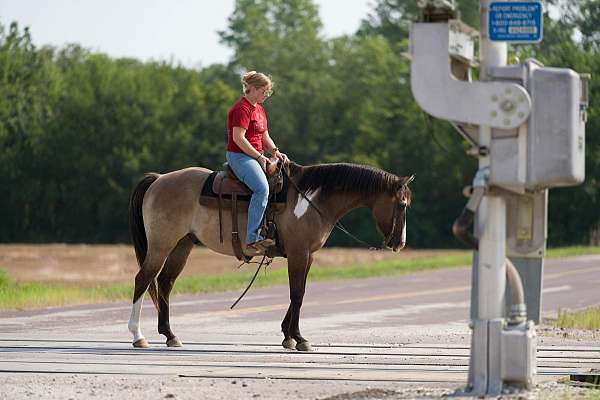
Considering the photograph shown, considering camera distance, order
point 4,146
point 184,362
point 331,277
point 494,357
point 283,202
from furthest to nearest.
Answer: point 4,146, point 331,277, point 283,202, point 184,362, point 494,357

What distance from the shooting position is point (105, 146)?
7306cm

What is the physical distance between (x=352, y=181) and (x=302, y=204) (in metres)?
0.56

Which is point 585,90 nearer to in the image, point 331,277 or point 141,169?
point 331,277

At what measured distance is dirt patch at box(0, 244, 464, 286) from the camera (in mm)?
34716

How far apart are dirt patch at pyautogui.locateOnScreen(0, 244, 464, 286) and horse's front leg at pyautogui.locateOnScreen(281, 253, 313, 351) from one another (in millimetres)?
17141

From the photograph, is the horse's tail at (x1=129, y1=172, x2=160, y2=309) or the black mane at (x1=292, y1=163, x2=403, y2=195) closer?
the black mane at (x1=292, y1=163, x2=403, y2=195)

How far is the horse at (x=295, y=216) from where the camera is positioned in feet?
47.0

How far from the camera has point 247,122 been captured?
46.3 ft

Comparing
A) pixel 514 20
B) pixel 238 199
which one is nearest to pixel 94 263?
pixel 238 199

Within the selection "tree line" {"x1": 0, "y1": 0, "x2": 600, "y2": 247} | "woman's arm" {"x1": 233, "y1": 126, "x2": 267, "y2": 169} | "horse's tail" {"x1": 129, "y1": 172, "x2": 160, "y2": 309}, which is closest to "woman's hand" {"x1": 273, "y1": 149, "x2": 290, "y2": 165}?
"woman's arm" {"x1": 233, "y1": 126, "x2": 267, "y2": 169}

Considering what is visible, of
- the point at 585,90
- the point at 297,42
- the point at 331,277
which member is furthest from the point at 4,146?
the point at 585,90

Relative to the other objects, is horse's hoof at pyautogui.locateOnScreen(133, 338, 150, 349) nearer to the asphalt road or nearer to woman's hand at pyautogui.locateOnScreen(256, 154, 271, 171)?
the asphalt road

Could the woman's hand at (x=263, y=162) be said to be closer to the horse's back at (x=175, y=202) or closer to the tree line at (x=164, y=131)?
the horse's back at (x=175, y=202)

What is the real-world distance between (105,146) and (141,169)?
2.69m
